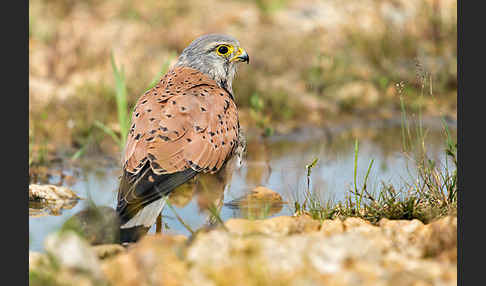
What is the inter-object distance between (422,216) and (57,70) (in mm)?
6149

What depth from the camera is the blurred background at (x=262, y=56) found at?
27.3ft

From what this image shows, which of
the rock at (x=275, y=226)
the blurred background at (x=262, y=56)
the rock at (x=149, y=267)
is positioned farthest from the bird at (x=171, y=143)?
A: the blurred background at (x=262, y=56)

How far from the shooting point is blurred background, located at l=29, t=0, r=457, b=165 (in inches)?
328

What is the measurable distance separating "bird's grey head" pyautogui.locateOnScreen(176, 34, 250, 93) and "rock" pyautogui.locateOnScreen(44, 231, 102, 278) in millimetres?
2962

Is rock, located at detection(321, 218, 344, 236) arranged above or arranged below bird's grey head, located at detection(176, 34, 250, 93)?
below

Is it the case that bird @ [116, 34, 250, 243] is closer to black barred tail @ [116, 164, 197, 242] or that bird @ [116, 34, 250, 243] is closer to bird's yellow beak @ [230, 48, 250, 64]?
black barred tail @ [116, 164, 197, 242]

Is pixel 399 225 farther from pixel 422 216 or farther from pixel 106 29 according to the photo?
pixel 106 29

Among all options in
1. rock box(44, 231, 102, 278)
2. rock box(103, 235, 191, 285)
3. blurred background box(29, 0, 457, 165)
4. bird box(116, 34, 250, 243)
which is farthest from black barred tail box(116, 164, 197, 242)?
blurred background box(29, 0, 457, 165)

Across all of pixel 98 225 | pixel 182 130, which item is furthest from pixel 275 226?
pixel 182 130

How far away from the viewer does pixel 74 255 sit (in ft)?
10.2

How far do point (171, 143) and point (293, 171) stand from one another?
2.21m

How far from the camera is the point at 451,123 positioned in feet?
28.2

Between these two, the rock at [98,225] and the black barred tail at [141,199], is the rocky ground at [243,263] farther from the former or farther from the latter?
the black barred tail at [141,199]

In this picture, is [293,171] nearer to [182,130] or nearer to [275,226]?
[182,130]
